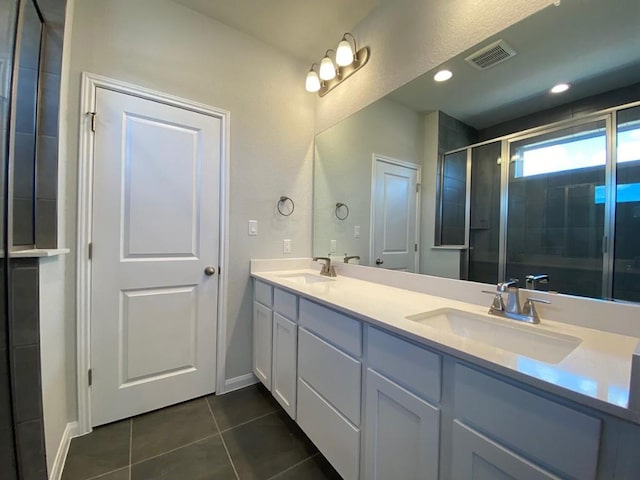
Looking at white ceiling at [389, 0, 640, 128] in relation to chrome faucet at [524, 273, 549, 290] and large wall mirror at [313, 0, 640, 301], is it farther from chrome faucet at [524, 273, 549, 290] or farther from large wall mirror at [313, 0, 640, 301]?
chrome faucet at [524, 273, 549, 290]

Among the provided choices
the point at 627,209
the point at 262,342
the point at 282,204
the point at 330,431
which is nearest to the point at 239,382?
the point at 262,342

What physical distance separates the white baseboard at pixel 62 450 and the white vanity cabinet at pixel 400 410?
1.38 meters

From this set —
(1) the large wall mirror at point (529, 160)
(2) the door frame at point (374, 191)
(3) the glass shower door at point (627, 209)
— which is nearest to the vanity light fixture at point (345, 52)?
(1) the large wall mirror at point (529, 160)

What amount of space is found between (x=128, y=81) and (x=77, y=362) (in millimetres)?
1634

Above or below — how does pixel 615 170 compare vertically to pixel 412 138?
below

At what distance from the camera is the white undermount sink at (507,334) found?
2.73 ft

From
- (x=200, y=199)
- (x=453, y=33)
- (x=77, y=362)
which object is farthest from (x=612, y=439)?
(x=77, y=362)

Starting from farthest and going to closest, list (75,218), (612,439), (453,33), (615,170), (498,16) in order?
(75,218) → (453,33) → (498,16) → (615,170) → (612,439)

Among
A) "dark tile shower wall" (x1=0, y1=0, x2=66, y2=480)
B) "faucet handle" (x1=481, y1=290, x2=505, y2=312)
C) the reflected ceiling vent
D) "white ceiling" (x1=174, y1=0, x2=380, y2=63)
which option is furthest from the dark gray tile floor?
"white ceiling" (x1=174, y1=0, x2=380, y2=63)

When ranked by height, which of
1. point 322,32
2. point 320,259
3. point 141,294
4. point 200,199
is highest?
point 322,32

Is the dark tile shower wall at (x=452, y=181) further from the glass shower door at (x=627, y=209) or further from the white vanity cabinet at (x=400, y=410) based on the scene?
the white vanity cabinet at (x=400, y=410)

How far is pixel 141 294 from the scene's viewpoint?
1.64 meters

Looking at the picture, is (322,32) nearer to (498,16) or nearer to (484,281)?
(498,16)

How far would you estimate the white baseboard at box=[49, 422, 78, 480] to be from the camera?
1.19 m
